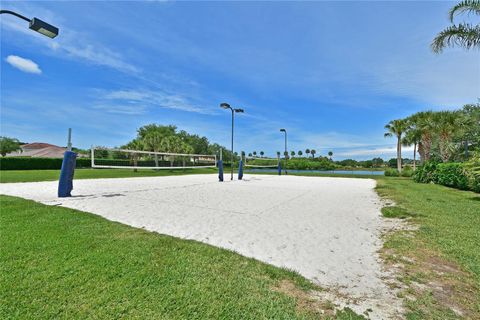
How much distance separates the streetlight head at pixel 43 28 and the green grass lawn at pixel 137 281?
377cm

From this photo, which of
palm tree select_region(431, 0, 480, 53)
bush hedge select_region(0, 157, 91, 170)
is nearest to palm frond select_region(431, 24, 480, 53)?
palm tree select_region(431, 0, 480, 53)

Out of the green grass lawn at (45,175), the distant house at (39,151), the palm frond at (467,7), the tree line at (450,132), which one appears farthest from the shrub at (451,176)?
the distant house at (39,151)

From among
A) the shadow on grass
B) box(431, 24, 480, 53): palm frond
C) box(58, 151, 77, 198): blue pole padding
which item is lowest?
the shadow on grass

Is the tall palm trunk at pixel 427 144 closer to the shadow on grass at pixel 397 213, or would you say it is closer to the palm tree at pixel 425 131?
the palm tree at pixel 425 131

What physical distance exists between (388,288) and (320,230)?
1.84m

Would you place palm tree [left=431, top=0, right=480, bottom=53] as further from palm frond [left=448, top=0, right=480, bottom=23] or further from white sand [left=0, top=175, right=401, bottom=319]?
white sand [left=0, top=175, right=401, bottom=319]

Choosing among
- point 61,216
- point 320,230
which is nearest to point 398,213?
point 320,230

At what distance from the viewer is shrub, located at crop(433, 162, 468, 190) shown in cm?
998

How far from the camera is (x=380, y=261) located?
281 centimetres

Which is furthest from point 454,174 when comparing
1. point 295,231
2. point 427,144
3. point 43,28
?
point 43,28

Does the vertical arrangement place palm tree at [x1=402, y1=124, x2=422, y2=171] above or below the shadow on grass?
above

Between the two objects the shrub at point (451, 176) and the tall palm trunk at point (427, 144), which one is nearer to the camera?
the shrub at point (451, 176)

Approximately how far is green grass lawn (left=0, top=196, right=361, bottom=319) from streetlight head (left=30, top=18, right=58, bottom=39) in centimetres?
377

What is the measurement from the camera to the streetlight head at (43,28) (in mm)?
4238
